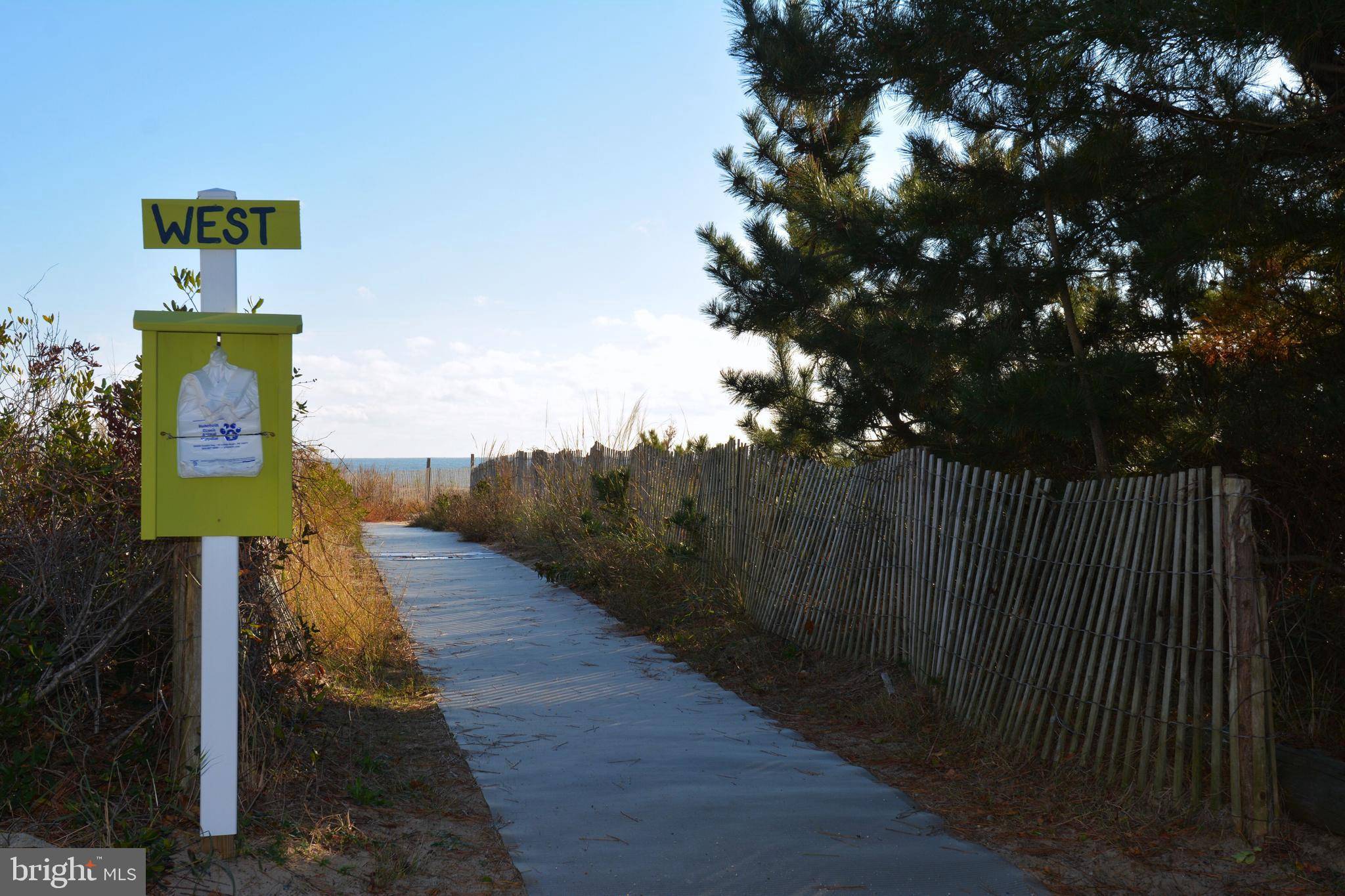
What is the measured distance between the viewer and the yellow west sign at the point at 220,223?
3723 mm

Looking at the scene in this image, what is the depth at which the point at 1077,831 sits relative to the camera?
4.27m

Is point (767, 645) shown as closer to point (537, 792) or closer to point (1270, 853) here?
point (537, 792)

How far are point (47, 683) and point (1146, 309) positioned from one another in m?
6.30

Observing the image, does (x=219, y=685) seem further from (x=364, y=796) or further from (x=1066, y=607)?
(x=1066, y=607)

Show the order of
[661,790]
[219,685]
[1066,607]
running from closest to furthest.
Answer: [219,685]
[661,790]
[1066,607]

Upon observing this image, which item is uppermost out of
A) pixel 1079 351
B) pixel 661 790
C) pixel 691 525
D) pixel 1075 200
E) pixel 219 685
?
pixel 1075 200

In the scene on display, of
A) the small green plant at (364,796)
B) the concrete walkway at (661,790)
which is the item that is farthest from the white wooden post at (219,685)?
the concrete walkway at (661,790)

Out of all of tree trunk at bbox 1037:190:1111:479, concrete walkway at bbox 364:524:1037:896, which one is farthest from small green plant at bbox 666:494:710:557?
tree trunk at bbox 1037:190:1111:479

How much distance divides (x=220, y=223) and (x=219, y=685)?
170 cm

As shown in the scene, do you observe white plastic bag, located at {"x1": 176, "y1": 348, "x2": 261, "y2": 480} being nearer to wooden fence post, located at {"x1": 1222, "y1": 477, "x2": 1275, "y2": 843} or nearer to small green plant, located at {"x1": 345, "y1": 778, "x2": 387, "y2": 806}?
small green plant, located at {"x1": 345, "y1": 778, "x2": 387, "y2": 806}

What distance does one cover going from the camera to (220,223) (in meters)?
3.76

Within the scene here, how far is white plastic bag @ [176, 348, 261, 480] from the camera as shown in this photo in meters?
3.76

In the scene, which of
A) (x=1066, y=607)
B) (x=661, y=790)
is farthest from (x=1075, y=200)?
(x=661, y=790)

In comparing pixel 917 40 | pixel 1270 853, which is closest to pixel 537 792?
pixel 1270 853
